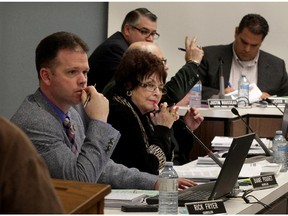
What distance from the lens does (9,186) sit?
3.99 feet

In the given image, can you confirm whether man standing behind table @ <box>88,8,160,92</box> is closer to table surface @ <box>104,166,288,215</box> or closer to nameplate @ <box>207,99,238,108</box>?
nameplate @ <box>207,99,238,108</box>

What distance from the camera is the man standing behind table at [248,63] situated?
277 inches

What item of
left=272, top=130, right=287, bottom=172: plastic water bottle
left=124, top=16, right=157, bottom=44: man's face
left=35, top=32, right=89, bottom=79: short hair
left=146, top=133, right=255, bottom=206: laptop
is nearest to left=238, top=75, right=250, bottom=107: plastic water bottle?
left=124, top=16, right=157, bottom=44: man's face

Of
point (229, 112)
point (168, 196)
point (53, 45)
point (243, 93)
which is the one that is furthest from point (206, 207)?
point (243, 93)

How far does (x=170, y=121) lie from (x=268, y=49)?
4.10 metres

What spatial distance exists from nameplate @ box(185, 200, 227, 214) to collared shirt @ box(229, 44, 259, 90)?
4.41m

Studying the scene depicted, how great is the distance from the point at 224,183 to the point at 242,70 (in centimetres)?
421

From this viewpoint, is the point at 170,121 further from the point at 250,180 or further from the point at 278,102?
the point at 278,102

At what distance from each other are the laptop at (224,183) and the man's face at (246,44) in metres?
3.96

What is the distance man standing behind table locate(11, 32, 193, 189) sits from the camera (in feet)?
9.97

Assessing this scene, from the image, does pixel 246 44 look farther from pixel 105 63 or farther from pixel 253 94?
pixel 105 63

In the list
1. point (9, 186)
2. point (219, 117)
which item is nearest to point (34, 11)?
point (219, 117)

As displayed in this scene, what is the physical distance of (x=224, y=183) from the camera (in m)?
3.04

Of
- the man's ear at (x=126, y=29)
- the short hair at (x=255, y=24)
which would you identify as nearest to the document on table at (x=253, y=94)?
the short hair at (x=255, y=24)
